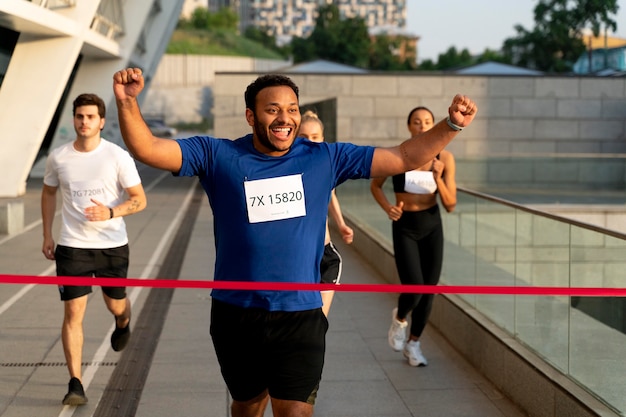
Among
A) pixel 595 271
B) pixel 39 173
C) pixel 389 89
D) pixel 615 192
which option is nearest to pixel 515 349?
pixel 595 271

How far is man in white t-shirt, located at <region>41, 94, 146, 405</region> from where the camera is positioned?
6379 millimetres

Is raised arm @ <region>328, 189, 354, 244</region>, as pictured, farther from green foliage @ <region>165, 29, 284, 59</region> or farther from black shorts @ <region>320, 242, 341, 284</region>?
green foliage @ <region>165, 29, 284, 59</region>

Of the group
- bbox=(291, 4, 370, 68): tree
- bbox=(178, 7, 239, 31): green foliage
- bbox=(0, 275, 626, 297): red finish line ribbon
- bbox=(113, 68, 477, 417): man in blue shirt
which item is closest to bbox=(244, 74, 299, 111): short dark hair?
bbox=(113, 68, 477, 417): man in blue shirt

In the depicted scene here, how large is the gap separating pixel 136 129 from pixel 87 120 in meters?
2.85

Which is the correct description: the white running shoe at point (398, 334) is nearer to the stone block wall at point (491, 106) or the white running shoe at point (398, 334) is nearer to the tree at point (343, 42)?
the stone block wall at point (491, 106)

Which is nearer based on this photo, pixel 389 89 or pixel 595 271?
pixel 595 271

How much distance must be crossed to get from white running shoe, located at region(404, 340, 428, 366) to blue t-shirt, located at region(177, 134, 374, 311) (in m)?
3.59

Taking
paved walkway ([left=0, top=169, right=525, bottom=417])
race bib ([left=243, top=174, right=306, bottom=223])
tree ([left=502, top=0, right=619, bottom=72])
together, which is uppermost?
tree ([left=502, top=0, right=619, bottom=72])

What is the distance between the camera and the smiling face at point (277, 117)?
3.96m

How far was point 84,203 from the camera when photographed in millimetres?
6379

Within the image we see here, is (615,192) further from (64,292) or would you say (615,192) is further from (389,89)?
(64,292)

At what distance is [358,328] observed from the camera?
9.10 metres

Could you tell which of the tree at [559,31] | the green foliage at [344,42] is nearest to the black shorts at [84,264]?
the tree at [559,31]

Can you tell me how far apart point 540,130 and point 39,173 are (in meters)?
15.5
